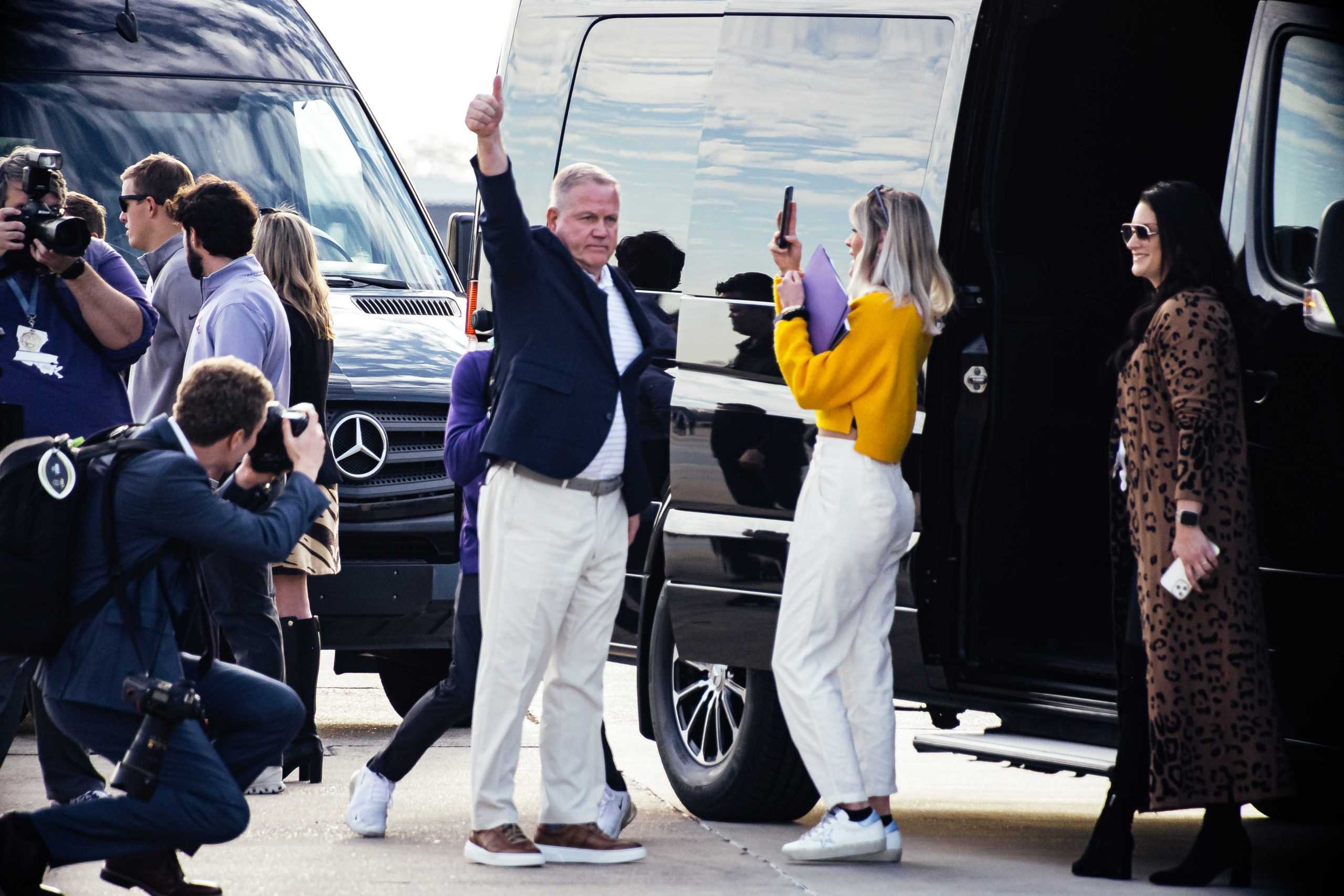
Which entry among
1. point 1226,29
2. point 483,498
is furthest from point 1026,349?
point 483,498

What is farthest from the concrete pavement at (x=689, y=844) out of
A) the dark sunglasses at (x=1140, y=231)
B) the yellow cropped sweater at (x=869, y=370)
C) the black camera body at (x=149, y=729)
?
the dark sunglasses at (x=1140, y=231)

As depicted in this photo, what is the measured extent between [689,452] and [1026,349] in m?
1.04

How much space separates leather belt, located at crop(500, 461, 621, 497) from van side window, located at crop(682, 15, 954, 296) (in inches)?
35.9

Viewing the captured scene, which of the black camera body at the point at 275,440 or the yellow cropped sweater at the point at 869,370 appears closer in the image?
the black camera body at the point at 275,440

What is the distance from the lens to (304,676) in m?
7.42

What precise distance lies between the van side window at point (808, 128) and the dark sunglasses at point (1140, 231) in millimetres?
559

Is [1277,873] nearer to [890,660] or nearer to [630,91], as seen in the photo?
[890,660]

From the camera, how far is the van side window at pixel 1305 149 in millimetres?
5543

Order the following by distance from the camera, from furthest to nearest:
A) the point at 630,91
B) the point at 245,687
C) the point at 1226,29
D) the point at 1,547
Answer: the point at 630,91, the point at 1226,29, the point at 245,687, the point at 1,547

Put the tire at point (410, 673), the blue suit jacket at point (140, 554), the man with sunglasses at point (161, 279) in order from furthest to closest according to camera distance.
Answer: the tire at point (410, 673)
the man with sunglasses at point (161, 279)
the blue suit jacket at point (140, 554)

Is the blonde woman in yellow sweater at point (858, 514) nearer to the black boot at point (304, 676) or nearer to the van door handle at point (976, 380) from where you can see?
the van door handle at point (976, 380)

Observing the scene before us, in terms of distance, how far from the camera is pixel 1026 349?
21.0 feet

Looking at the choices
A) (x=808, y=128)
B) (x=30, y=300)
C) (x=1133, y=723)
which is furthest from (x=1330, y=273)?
(x=30, y=300)

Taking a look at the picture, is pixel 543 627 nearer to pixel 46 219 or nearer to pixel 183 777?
pixel 183 777
